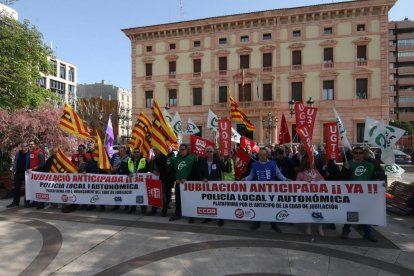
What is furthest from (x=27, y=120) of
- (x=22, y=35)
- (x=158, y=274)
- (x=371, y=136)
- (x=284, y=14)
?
(x=284, y=14)

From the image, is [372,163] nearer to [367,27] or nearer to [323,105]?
[323,105]

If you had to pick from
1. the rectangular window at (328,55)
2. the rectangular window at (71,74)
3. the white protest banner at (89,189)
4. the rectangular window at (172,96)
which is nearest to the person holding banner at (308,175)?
the white protest banner at (89,189)

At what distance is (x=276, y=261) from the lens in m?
5.11

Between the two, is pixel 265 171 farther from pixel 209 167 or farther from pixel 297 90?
pixel 297 90

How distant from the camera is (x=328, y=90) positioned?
35.1 meters

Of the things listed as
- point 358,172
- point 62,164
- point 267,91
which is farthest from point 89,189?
point 267,91

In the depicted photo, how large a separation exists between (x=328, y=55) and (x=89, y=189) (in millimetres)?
32435

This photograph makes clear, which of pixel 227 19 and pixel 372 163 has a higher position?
pixel 227 19

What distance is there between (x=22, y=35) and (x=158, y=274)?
54.7ft

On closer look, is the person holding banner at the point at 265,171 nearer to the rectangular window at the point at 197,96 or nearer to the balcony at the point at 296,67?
the balcony at the point at 296,67

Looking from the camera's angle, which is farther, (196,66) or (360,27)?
(196,66)

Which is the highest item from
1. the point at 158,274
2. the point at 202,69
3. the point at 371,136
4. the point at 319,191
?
the point at 202,69

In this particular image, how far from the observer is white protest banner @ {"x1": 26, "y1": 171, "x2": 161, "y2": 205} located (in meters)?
8.09

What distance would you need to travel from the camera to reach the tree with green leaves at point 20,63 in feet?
51.8
